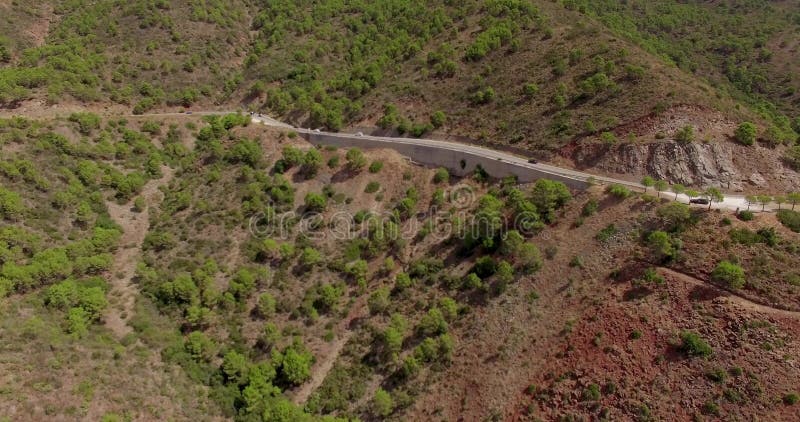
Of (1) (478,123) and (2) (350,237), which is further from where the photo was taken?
(1) (478,123)

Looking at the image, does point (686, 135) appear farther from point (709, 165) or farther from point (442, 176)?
point (442, 176)

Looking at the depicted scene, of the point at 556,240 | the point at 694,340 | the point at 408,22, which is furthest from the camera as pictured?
the point at 408,22

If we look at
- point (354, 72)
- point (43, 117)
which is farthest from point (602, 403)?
point (43, 117)

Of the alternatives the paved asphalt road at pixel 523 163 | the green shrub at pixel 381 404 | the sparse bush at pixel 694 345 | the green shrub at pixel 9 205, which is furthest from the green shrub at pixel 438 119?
the green shrub at pixel 9 205

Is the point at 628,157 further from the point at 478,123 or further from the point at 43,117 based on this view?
the point at 43,117

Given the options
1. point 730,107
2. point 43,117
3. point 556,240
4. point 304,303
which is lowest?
point 304,303

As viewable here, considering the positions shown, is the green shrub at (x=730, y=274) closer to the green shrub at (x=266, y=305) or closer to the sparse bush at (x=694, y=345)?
the sparse bush at (x=694, y=345)

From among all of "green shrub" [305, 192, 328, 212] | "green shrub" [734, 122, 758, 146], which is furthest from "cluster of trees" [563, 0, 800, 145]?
"green shrub" [305, 192, 328, 212]

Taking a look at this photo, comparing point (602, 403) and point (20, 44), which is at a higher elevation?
point (20, 44)
